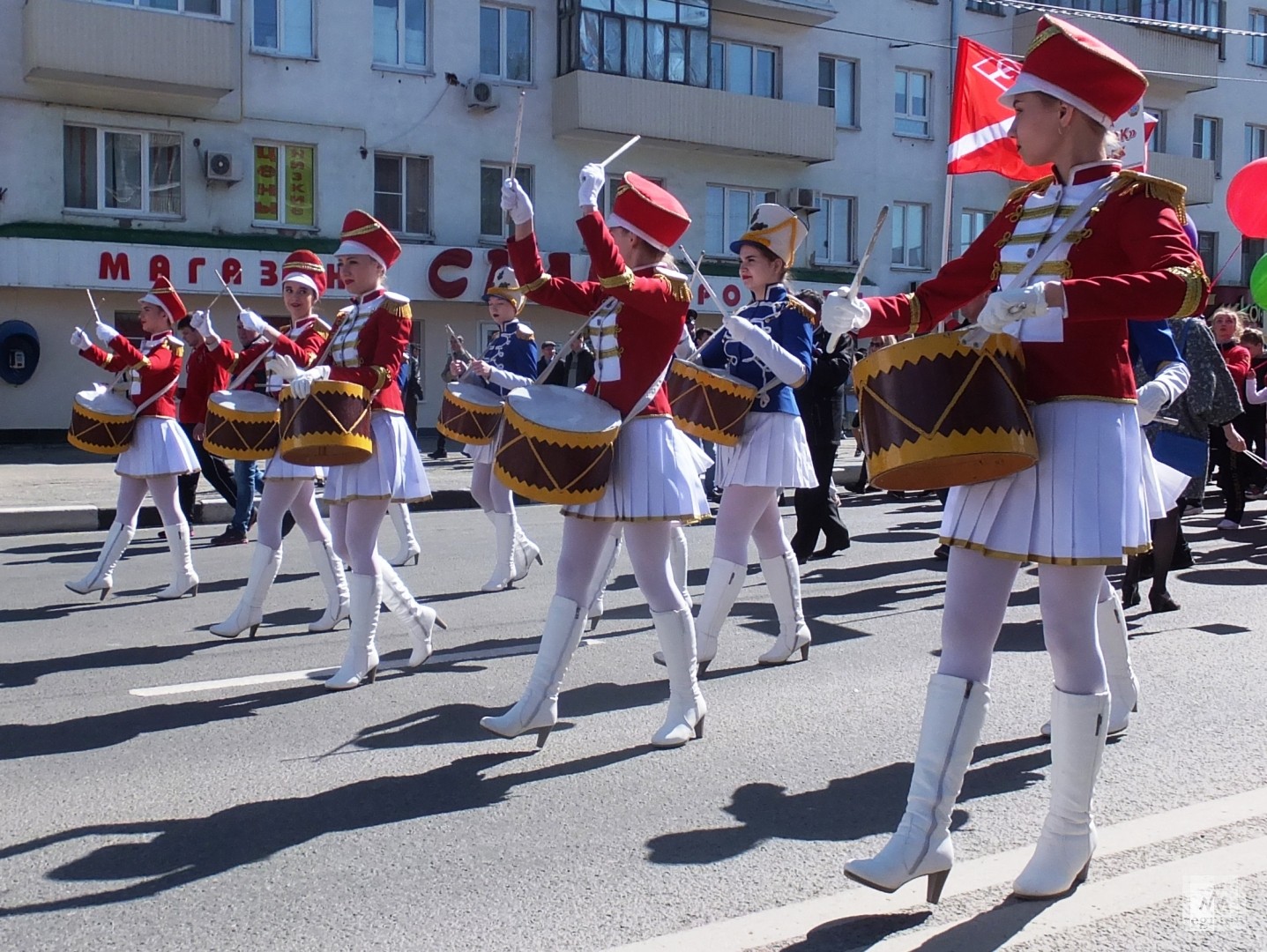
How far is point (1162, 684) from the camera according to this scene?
6297mm

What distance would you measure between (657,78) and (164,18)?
990cm

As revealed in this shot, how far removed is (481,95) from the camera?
25812 millimetres

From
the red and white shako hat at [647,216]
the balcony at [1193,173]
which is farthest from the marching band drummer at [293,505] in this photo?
the balcony at [1193,173]

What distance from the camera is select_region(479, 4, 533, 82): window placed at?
26.8 meters

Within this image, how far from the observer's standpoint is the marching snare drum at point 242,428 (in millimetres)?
7539

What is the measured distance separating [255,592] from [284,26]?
19610 mm

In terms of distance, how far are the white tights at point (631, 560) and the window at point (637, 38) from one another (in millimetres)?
23303

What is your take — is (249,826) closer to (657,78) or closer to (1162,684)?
(1162,684)

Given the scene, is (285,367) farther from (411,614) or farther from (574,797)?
(574,797)

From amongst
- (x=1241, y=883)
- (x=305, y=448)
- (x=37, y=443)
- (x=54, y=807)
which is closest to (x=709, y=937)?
(x=1241, y=883)

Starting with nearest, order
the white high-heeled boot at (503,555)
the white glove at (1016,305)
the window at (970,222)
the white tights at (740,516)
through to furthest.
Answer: the white glove at (1016,305)
the white tights at (740,516)
the white high-heeled boot at (503,555)
the window at (970,222)

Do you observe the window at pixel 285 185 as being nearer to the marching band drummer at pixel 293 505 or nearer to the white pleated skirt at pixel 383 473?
the marching band drummer at pixel 293 505

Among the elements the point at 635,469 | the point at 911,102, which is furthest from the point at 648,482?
the point at 911,102

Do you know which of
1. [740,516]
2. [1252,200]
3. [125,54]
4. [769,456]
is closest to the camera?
[769,456]
